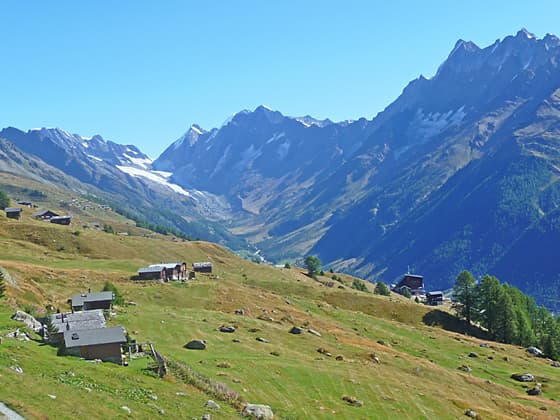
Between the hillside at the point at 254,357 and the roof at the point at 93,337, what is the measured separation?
1830 millimetres

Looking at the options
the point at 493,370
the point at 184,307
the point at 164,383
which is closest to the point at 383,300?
the point at 493,370

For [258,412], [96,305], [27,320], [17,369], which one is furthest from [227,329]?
[17,369]

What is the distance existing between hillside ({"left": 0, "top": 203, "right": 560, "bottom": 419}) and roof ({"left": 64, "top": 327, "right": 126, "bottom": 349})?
1830mm

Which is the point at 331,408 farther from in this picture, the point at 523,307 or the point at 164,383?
the point at 523,307

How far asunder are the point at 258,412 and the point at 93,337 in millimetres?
17528

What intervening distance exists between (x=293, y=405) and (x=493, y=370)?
196 feet

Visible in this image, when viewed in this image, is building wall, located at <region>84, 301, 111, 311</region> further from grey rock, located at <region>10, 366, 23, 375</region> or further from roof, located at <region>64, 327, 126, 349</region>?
grey rock, located at <region>10, 366, 23, 375</region>

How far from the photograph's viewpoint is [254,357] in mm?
67438

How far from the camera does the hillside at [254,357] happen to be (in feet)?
131

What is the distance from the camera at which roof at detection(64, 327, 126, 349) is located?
169ft

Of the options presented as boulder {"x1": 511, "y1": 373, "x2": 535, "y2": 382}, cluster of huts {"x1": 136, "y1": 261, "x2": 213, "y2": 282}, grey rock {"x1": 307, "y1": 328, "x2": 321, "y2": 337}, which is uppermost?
cluster of huts {"x1": 136, "y1": 261, "x2": 213, "y2": 282}

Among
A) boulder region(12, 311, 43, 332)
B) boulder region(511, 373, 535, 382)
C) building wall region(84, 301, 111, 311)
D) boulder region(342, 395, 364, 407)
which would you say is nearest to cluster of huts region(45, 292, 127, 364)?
boulder region(12, 311, 43, 332)

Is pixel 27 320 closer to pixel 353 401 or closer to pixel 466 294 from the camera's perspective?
pixel 353 401

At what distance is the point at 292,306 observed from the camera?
125938 mm
